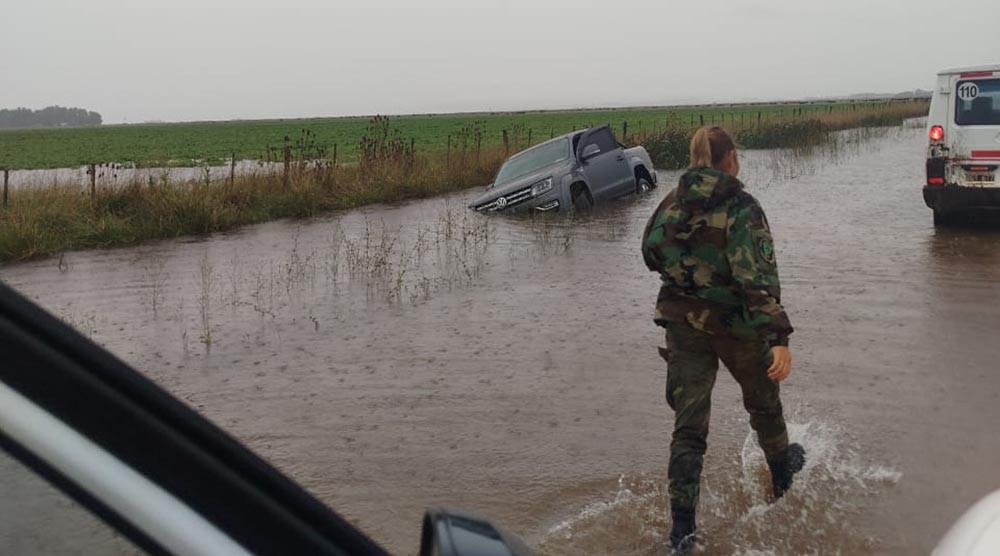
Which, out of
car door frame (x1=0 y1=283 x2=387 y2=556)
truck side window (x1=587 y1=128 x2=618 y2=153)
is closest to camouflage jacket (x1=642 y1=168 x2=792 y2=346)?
car door frame (x1=0 y1=283 x2=387 y2=556)

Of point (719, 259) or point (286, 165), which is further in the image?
point (286, 165)

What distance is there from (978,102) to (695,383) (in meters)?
10.1

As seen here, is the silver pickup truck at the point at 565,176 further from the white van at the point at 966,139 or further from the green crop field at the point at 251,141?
the green crop field at the point at 251,141

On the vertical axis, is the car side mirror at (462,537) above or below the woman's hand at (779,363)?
above

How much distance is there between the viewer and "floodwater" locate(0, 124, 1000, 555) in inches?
189

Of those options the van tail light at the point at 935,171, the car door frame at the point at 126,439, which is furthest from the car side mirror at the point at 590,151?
the car door frame at the point at 126,439

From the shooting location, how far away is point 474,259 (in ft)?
39.5

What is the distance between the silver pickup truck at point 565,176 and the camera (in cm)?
1605

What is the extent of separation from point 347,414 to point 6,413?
5.45 metres

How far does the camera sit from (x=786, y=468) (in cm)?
449

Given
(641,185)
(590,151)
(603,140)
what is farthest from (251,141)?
(590,151)

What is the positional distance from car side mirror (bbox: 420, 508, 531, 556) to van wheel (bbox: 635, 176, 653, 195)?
1736 cm

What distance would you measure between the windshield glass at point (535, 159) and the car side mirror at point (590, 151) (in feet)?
0.94

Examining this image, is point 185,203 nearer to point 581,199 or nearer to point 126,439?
point 581,199
